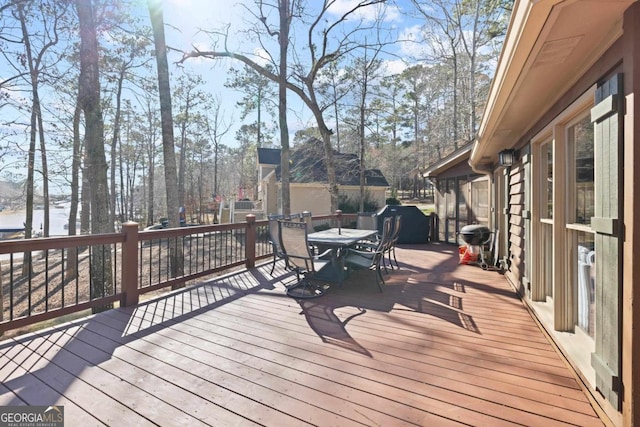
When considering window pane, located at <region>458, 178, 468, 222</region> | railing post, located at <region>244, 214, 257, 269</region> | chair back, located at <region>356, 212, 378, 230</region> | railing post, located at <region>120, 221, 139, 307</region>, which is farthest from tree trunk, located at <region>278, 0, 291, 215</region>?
railing post, located at <region>120, 221, 139, 307</region>

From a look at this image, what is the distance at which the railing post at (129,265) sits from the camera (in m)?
3.33

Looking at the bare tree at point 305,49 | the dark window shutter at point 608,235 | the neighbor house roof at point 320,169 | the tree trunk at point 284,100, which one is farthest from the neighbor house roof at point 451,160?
the neighbor house roof at point 320,169

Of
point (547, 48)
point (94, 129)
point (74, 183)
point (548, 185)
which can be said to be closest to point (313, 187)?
point (74, 183)

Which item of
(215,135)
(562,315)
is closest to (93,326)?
(562,315)

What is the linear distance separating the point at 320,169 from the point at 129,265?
13.4m

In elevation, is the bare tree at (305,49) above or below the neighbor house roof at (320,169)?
above

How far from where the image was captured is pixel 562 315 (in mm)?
2459

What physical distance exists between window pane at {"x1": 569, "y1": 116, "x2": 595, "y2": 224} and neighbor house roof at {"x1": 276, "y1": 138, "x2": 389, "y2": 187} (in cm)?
1072

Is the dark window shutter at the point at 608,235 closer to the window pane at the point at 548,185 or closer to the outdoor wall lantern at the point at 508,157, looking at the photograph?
the window pane at the point at 548,185

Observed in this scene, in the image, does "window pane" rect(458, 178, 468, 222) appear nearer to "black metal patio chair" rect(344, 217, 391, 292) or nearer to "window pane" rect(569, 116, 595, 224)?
"black metal patio chair" rect(344, 217, 391, 292)

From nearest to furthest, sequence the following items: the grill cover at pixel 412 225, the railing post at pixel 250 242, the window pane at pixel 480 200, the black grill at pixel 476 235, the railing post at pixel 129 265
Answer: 1. the railing post at pixel 129 265
2. the railing post at pixel 250 242
3. the black grill at pixel 476 235
4. the window pane at pixel 480 200
5. the grill cover at pixel 412 225

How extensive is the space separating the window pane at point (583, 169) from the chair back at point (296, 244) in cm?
245

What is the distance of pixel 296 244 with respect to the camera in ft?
12.1

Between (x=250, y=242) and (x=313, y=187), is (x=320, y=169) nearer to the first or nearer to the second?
(x=313, y=187)
